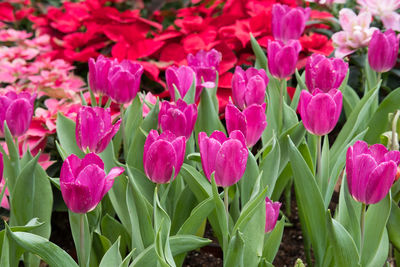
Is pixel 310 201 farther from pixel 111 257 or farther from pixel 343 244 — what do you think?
pixel 111 257

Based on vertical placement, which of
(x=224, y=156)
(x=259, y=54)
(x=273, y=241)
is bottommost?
(x=273, y=241)

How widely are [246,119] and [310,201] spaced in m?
0.20

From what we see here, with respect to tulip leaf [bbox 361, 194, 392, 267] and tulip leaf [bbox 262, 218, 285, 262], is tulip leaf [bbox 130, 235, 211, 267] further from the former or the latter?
tulip leaf [bbox 361, 194, 392, 267]

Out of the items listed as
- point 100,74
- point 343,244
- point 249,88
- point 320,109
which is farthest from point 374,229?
point 100,74

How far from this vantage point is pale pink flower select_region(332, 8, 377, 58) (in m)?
1.54

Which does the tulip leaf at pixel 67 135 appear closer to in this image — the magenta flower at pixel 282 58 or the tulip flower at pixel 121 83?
the tulip flower at pixel 121 83

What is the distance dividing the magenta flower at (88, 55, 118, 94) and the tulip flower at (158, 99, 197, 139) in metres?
0.21

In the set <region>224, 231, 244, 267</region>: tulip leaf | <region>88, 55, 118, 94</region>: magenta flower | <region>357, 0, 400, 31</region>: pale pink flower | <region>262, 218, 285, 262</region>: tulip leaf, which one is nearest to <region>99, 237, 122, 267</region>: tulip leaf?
<region>224, 231, 244, 267</region>: tulip leaf

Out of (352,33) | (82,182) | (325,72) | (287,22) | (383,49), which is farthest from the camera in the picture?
(352,33)

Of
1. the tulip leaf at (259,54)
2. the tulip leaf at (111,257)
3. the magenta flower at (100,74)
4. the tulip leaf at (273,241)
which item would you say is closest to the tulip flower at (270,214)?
the tulip leaf at (273,241)

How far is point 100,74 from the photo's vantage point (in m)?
1.15

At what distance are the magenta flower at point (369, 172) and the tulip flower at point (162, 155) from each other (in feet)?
0.84

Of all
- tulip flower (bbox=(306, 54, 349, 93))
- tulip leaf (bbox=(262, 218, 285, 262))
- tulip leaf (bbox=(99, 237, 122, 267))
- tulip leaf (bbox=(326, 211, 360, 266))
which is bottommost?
tulip leaf (bbox=(262, 218, 285, 262))

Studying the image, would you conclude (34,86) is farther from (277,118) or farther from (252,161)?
(252,161)
